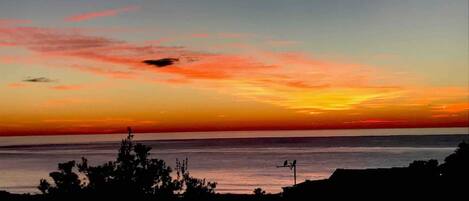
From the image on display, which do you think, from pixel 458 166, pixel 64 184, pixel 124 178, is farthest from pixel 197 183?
pixel 458 166

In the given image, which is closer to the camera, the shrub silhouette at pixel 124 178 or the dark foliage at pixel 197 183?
the shrub silhouette at pixel 124 178

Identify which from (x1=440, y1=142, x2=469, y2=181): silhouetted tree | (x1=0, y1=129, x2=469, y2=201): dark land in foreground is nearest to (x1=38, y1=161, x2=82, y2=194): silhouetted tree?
(x1=0, y1=129, x2=469, y2=201): dark land in foreground

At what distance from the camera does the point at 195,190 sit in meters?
38.8

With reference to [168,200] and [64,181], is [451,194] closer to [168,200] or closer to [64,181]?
[168,200]

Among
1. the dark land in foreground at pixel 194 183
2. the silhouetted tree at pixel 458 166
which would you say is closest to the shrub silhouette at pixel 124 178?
the dark land in foreground at pixel 194 183

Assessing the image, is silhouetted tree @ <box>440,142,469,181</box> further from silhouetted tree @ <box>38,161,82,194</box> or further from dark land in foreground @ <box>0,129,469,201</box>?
silhouetted tree @ <box>38,161,82,194</box>

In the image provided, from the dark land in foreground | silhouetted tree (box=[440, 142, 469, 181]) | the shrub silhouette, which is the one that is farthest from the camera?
silhouetted tree (box=[440, 142, 469, 181])

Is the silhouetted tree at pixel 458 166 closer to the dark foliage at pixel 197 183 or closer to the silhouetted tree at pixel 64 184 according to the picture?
the dark foliage at pixel 197 183

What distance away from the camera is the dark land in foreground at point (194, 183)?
113ft

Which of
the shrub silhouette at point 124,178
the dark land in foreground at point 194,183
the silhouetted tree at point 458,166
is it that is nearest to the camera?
the shrub silhouette at point 124,178

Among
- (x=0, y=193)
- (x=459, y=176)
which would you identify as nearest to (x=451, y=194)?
(x=459, y=176)

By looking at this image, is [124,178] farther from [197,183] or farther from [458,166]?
[458,166]

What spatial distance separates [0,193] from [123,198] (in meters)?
14.0

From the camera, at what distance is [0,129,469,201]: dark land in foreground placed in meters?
34.6
